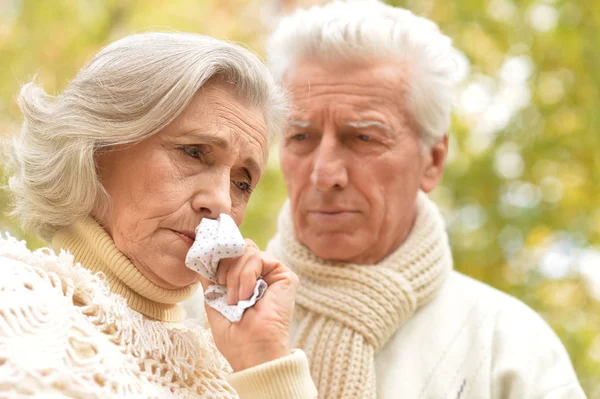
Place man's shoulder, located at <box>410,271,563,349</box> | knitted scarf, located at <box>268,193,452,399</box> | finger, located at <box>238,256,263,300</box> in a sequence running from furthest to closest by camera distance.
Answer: man's shoulder, located at <box>410,271,563,349</box>, knitted scarf, located at <box>268,193,452,399</box>, finger, located at <box>238,256,263,300</box>

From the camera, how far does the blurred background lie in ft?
15.9

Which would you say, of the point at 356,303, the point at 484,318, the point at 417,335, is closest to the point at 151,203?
the point at 356,303

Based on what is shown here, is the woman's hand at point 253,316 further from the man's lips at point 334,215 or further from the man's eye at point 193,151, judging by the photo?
the man's lips at point 334,215

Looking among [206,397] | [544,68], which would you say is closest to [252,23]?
[544,68]

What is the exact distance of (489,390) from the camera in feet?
8.48

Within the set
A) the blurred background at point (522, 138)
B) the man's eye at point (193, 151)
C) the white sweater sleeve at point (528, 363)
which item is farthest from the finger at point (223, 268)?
the blurred background at point (522, 138)

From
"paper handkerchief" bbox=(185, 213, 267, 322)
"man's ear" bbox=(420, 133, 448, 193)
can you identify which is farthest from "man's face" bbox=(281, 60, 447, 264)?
"paper handkerchief" bbox=(185, 213, 267, 322)

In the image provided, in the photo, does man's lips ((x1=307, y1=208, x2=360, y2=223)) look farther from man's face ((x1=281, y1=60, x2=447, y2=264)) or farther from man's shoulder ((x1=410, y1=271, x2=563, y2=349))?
man's shoulder ((x1=410, y1=271, x2=563, y2=349))

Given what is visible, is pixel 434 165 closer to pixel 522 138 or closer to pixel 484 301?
pixel 484 301

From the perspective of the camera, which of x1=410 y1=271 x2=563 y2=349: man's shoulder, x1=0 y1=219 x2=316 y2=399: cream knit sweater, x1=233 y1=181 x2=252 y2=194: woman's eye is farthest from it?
x1=410 y1=271 x2=563 y2=349: man's shoulder

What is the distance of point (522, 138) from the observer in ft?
16.0

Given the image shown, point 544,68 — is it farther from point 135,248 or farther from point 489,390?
point 135,248

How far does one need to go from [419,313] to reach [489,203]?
2304mm

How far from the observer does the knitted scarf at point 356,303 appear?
2.56m
